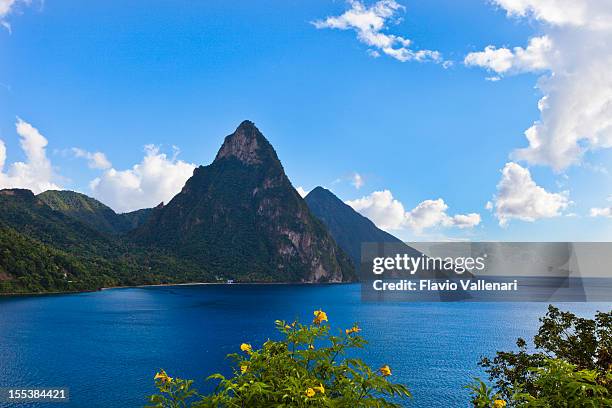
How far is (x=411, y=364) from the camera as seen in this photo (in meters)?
56.8

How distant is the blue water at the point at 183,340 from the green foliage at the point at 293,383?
40930 millimetres

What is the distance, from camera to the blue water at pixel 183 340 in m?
48.8

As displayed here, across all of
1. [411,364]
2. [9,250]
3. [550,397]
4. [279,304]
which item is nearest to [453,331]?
[411,364]

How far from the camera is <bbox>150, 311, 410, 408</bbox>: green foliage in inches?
190

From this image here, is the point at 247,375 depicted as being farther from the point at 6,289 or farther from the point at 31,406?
the point at 6,289

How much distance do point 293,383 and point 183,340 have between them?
76621 millimetres

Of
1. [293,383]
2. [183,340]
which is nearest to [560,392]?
[293,383]

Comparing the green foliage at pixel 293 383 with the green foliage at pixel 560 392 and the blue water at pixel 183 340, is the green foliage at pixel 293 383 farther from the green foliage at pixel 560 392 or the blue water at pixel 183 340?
the blue water at pixel 183 340

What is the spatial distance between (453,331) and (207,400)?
8936 cm

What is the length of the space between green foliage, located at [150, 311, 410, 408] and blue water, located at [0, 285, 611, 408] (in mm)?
40930

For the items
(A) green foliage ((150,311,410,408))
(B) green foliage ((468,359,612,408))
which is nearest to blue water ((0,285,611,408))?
(B) green foliage ((468,359,612,408))

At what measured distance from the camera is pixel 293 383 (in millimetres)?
4973

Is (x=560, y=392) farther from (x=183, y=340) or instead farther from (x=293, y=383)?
(x=183, y=340)

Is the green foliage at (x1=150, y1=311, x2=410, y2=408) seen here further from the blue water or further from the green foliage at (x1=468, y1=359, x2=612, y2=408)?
the blue water
